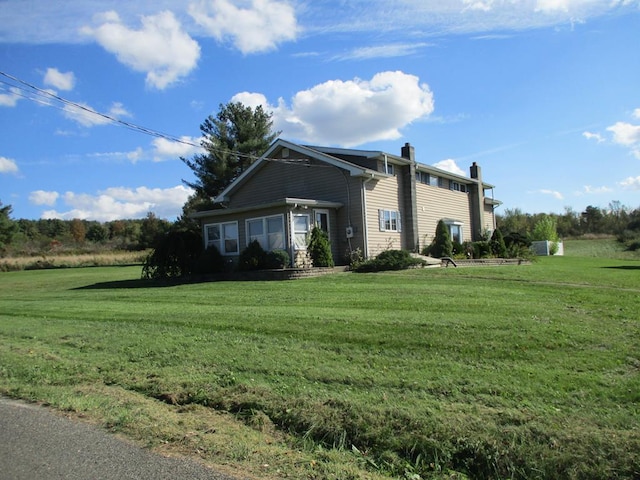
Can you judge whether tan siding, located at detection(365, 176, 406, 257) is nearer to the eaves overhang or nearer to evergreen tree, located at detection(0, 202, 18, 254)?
the eaves overhang

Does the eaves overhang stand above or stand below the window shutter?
above

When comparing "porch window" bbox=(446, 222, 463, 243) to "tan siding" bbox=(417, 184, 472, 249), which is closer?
"tan siding" bbox=(417, 184, 472, 249)

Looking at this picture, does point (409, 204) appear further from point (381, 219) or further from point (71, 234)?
point (71, 234)

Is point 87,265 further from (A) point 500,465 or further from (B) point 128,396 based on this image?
(A) point 500,465

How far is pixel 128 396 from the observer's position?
19.1 ft

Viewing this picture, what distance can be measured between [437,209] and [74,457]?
26153 mm

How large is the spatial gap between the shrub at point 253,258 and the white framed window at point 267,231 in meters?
0.85

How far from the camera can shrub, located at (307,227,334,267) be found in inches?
805

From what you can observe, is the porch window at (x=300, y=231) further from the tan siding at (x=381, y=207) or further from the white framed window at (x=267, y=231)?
the tan siding at (x=381, y=207)

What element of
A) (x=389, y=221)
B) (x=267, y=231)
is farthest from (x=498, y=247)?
(x=267, y=231)

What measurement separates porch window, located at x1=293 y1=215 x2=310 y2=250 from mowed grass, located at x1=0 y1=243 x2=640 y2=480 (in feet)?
32.7

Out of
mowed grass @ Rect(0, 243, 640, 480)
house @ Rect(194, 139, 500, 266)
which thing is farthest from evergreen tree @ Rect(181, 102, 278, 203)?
mowed grass @ Rect(0, 243, 640, 480)

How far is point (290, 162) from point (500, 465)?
70.2 feet

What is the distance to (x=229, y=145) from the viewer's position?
46312 mm
